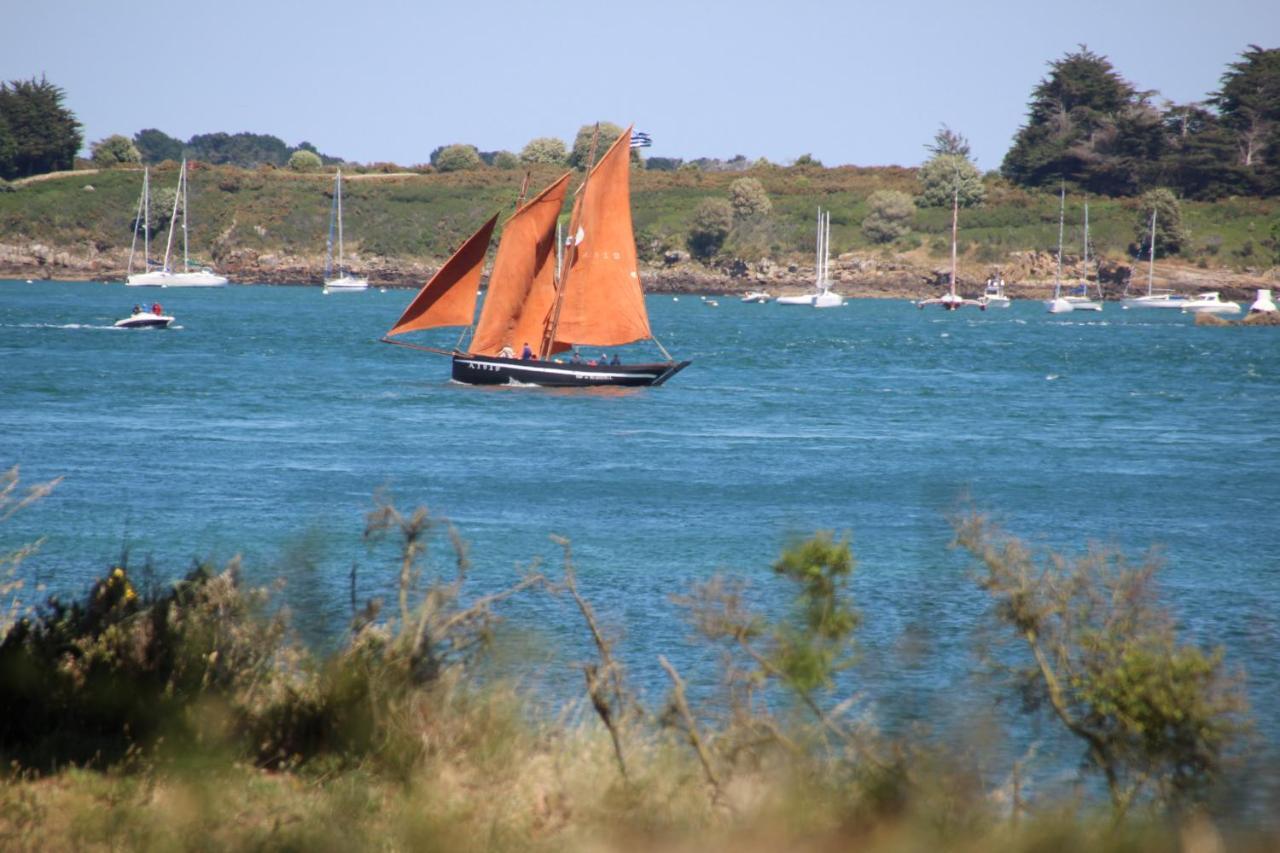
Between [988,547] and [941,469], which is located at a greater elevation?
[988,547]

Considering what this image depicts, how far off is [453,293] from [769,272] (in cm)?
9056

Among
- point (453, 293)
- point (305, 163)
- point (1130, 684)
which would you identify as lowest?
point (1130, 684)

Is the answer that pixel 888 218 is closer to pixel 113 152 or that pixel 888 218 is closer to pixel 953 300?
pixel 953 300

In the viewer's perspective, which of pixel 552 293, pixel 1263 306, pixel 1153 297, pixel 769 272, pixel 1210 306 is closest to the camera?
pixel 552 293

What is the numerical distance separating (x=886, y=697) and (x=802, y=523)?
403 inches

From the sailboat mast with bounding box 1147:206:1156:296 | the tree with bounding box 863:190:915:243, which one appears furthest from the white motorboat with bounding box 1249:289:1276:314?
the tree with bounding box 863:190:915:243

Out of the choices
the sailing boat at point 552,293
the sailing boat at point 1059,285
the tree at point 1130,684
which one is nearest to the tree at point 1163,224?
the sailing boat at point 1059,285

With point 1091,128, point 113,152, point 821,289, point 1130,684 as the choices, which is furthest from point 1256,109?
point 1130,684

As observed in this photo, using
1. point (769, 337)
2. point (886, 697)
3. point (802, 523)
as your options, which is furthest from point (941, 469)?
point (769, 337)

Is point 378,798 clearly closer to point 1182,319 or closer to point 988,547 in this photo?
point 988,547

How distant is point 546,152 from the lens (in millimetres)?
152875

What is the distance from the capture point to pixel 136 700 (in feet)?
25.5

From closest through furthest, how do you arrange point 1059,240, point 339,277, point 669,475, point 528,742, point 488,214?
point 528,742 < point 669,475 < point 1059,240 < point 339,277 < point 488,214

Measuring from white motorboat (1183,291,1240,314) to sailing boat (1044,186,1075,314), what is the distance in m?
8.02
